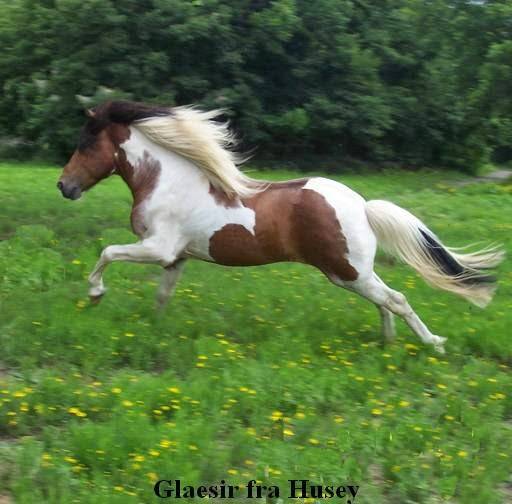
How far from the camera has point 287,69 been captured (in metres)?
24.2

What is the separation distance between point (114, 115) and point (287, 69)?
1710cm

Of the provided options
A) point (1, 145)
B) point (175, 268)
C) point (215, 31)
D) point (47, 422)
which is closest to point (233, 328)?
point (175, 268)

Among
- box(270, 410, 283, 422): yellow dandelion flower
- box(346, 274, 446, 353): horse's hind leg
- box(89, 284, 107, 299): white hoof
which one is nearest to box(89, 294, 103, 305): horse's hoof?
box(89, 284, 107, 299): white hoof

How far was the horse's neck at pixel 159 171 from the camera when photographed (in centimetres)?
752

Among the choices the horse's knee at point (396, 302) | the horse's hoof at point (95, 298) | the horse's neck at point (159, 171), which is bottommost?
the horse's hoof at point (95, 298)

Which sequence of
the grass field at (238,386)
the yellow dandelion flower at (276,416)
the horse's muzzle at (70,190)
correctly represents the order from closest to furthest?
the grass field at (238,386) < the yellow dandelion flower at (276,416) < the horse's muzzle at (70,190)

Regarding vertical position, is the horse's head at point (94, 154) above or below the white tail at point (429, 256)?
above

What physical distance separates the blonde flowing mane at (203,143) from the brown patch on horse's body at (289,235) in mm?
175

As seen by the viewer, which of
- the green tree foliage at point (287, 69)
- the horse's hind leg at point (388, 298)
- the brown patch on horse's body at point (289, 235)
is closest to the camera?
the brown patch on horse's body at point (289, 235)

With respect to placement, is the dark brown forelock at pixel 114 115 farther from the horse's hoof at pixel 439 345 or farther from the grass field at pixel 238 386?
the horse's hoof at pixel 439 345

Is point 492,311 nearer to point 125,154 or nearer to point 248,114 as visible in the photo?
point 125,154

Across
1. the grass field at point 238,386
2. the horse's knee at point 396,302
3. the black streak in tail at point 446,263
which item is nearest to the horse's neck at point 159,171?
the grass field at point 238,386

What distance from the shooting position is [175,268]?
7914 millimetres

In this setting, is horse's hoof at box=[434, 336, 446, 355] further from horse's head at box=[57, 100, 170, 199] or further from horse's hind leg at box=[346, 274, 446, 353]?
horse's head at box=[57, 100, 170, 199]
